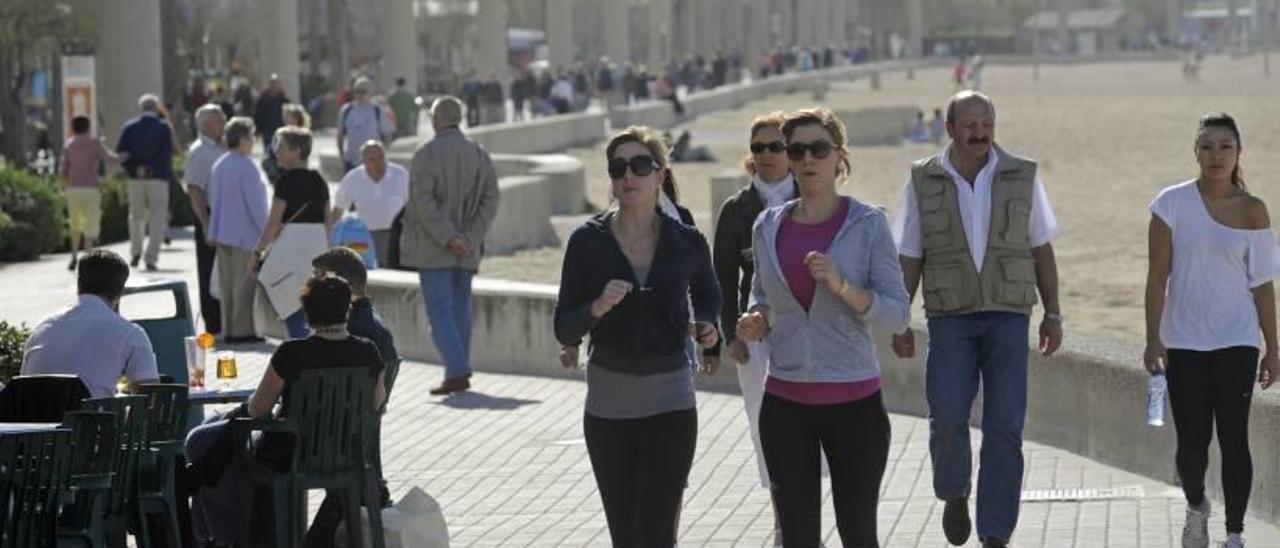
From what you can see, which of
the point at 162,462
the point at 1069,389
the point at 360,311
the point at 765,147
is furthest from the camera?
the point at 1069,389

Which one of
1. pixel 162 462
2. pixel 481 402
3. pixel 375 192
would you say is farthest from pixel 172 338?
pixel 375 192

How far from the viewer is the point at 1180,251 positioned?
30.5ft

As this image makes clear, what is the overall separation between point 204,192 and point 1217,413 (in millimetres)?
10407

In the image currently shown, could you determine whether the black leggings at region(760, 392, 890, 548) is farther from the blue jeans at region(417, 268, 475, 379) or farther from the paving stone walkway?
the blue jeans at region(417, 268, 475, 379)

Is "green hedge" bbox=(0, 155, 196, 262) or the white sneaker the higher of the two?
"green hedge" bbox=(0, 155, 196, 262)

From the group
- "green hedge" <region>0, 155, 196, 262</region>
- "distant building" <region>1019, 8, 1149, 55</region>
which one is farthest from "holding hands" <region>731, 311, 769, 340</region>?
"distant building" <region>1019, 8, 1149, 55</region>

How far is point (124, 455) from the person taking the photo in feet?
27.4

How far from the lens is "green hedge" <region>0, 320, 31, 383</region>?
10.2 m

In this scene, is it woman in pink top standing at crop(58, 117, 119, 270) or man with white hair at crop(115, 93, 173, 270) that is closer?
man with white hair at crop(115, 93, 173, 270)

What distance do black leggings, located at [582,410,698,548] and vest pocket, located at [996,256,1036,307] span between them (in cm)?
174

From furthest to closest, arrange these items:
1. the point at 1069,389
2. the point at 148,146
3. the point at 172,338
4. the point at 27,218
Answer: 1. the point at 27,218
2. the point at 148,146
3. the point at 1069,389
4. the point at 172,338

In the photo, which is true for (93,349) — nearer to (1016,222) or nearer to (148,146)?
(1016,222)

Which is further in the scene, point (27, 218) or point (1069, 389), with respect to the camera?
point (27, 218)

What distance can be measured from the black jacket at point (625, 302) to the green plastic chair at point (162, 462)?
63.5 inches
